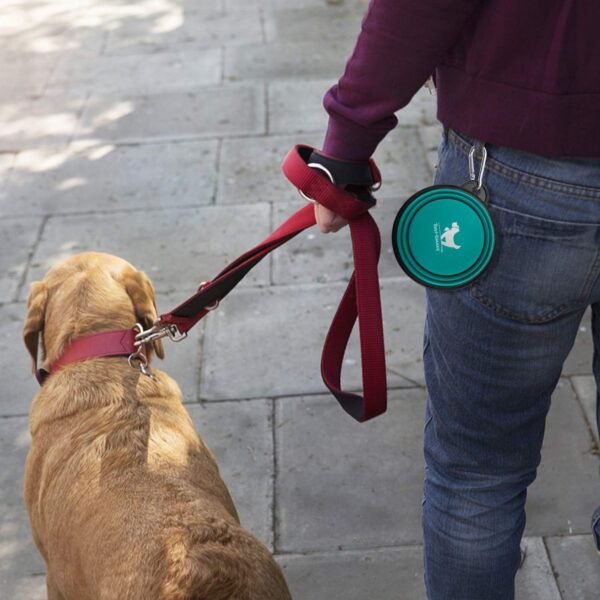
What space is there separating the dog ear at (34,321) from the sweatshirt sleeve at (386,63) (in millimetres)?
1523

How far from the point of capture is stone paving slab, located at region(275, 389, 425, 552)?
3256 millimetres

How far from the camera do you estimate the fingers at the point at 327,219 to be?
2027mm

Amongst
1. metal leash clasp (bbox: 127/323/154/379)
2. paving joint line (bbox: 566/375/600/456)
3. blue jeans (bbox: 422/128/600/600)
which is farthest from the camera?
paving joint line (bbox: 566/375/600/456)

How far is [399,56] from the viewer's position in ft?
5.74

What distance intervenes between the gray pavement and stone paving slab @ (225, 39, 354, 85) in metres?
0.03

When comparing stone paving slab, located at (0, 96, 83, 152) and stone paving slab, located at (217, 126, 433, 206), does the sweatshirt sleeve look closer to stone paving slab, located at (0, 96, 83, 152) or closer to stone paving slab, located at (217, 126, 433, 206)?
stone paving slab, located at (217, 126, 433, 206)

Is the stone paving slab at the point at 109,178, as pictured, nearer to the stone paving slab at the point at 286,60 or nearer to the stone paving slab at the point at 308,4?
the stone paving slab at the point at 286,60

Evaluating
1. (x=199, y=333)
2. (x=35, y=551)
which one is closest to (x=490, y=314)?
(x=35, y=551)

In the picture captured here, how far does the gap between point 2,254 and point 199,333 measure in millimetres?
1402

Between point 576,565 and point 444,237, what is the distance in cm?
163

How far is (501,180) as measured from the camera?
1.83m

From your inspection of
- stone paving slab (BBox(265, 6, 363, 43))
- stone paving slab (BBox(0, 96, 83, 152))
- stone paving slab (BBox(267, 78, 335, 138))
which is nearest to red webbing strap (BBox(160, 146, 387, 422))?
stone paving slab (BBox(267, 78, 335, 138))

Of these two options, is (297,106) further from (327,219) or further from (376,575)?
(327,219)

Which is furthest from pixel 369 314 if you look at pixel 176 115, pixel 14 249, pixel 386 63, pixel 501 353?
pixel 176 115
